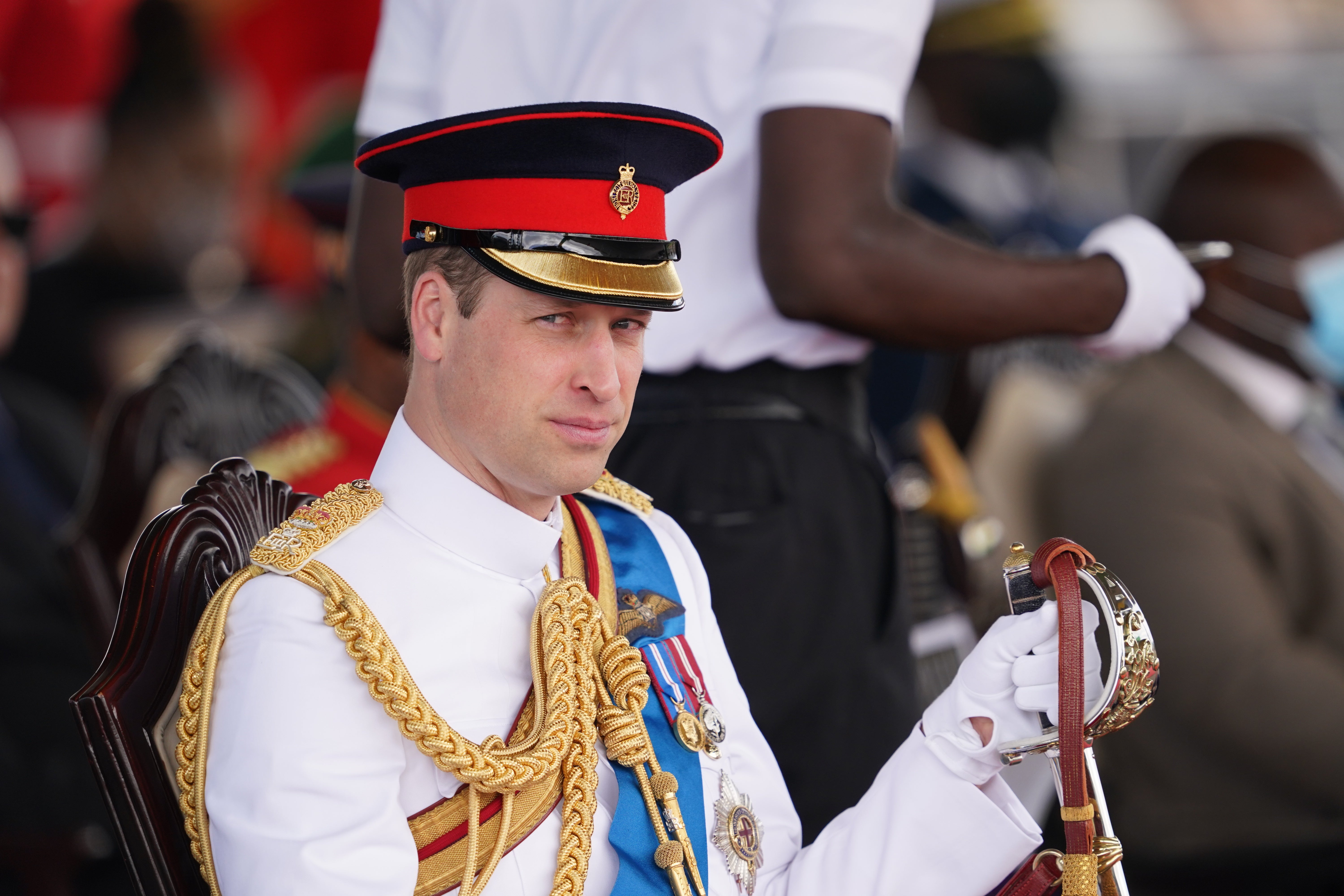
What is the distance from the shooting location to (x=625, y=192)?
1448 mm

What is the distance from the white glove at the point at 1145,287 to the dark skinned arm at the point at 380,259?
929 mm

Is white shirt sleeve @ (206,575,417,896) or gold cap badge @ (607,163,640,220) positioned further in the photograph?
gold cap badge @ (607,163,640,220)

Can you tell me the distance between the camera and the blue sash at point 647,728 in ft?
4.71

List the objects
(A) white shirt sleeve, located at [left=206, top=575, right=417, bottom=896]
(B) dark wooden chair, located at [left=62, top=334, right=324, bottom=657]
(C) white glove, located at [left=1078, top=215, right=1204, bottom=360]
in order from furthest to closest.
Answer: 1. (B) dark wooden chair, located at [left=62, top=334, right=324, bottom=657]
2. (C) white glove, located at [left=1078, top=215, right=1204, bottom=360]
3. (A) white shirt sleeve, located at [left=206, top=575, right=417, bottom=896]

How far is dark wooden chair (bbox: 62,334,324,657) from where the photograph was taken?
236cm

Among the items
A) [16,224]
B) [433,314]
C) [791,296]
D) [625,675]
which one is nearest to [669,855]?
[625,675]

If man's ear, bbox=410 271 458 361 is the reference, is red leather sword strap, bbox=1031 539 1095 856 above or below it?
below

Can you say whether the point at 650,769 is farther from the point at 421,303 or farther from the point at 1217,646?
the point at 1217,646

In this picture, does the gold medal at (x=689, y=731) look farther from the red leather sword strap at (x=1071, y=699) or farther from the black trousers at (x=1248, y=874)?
the black trousers at (x=1248, y=874)

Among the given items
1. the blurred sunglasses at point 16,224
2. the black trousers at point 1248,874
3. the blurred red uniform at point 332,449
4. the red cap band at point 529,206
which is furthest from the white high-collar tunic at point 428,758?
the blurred sunglasses at point 16,224

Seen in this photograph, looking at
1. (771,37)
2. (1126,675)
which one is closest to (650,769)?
(1126,675)

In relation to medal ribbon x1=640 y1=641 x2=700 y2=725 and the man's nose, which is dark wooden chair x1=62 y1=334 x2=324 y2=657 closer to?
medal ribbon x1=640 y1=641 x2=700 y2=725

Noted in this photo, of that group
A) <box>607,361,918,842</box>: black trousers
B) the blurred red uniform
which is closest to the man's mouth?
<box>607,361,918,842</box>: black trousers

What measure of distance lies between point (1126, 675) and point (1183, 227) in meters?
2.55
